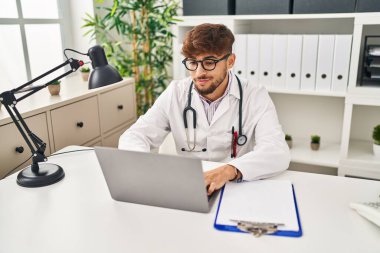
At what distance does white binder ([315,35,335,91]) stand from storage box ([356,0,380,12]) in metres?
0.20

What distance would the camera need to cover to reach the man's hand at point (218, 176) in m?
1.17

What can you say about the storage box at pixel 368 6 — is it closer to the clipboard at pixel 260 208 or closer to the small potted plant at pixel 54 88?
the clipboard at pixel 260 208

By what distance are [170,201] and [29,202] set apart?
467 mm

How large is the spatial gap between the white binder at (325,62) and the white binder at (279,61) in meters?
0.20

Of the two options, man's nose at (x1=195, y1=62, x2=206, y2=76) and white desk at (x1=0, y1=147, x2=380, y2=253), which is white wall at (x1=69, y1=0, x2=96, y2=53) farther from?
white desk at (x1=0, y1=147, x2=380, y2=253)

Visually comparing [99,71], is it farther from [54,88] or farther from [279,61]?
[279,61]

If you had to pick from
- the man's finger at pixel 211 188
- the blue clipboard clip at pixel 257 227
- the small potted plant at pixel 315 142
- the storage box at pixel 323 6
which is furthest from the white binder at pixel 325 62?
the blue clipboard clip at pixel 257 227

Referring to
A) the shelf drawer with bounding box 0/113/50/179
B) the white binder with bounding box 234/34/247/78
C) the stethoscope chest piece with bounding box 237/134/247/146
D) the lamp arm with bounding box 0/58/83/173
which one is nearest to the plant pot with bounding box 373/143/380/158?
the white binder with bounding box 234/34/247/78

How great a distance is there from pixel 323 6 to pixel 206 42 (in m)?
0.97

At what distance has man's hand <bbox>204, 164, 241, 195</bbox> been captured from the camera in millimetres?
1165

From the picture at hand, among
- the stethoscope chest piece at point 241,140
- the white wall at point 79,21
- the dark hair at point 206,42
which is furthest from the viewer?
the white wall at point 79,21

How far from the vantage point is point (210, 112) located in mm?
1664

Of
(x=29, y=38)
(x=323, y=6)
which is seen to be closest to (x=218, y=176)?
(x=323, y=6)

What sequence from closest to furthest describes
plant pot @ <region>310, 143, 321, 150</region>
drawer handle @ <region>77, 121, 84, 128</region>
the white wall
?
drawer handle @ <region>77, 121, 84, 128</region> < plant pot @ <region>310, 143, 321, 150</region> < the white wall
